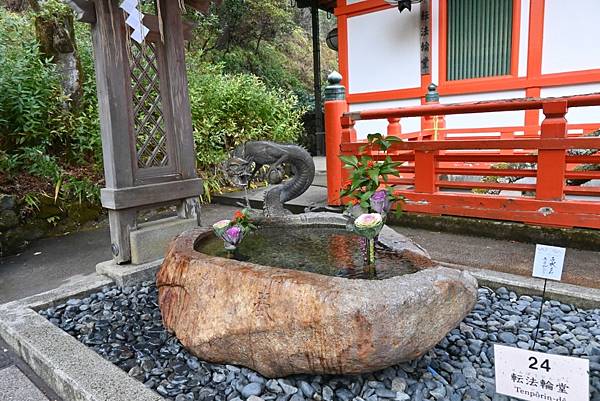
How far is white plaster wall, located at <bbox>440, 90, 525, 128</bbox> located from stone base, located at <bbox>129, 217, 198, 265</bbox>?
15.5 ft

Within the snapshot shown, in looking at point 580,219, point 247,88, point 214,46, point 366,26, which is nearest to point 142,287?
point 580,219

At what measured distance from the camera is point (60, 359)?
76.7 inches

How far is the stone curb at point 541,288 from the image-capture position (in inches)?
93.9

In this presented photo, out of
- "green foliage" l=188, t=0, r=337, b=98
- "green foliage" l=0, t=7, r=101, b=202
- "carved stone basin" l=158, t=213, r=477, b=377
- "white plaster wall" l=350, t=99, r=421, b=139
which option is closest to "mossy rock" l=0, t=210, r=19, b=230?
"green foliage" l=0, t=7, r=101, b=202

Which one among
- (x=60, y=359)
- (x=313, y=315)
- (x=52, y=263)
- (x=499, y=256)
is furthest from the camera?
(x=52, y=263)

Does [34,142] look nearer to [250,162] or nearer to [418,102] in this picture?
[250,162]

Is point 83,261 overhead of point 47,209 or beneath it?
beneath

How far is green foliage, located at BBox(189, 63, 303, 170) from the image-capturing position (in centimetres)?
596

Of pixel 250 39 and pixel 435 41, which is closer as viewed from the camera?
pixel 435 41

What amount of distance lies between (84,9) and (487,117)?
213 inches

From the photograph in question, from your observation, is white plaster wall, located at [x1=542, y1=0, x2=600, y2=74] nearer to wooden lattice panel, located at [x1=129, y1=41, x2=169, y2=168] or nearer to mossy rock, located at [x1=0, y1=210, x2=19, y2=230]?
wooden lattice panel, located at [x1=129, y1=41, x2=169, y2=168]

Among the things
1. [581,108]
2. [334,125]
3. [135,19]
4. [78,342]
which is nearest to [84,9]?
[135,19]

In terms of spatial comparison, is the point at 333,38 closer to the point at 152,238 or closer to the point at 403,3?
the point at 403,3

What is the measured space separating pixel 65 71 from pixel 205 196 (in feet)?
7.45
